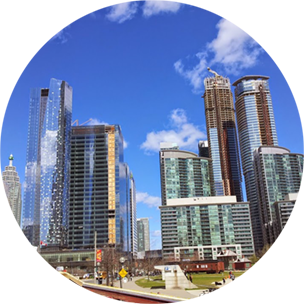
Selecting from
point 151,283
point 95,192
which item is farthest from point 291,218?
point 151,283

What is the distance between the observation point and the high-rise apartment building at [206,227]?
169625 millimetres

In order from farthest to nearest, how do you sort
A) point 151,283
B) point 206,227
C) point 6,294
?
point 206,227 < point 151,283 < point 6,294

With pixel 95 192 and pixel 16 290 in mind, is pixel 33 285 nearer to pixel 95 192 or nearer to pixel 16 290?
pixel 16 290

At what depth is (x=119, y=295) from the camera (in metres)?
4.73

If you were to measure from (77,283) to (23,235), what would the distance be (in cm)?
18912

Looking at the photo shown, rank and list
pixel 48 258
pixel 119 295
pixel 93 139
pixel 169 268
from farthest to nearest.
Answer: pixel 93 139, pixel 48 258, pixel 169 268, pixel 119 295

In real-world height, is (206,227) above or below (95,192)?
below

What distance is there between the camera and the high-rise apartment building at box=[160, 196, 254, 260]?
16962cm

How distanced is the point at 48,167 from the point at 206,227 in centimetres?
8997

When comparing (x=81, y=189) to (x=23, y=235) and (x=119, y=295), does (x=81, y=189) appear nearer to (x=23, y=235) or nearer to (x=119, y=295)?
(x=23, y=235)

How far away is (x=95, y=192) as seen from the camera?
7387 inches

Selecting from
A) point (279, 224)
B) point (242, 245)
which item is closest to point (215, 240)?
point (242, 245)

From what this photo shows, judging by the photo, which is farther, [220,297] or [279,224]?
[279,224]

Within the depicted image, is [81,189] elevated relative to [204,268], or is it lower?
elevated
